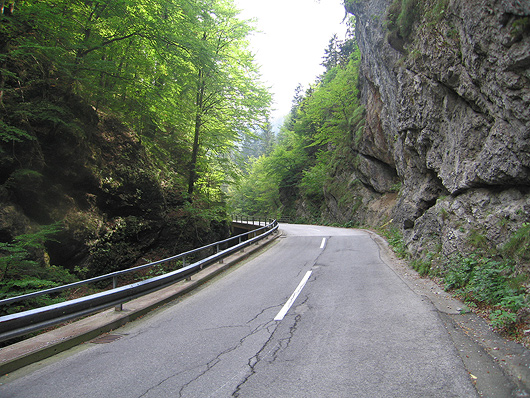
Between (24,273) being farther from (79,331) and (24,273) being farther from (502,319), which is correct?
(502,319)

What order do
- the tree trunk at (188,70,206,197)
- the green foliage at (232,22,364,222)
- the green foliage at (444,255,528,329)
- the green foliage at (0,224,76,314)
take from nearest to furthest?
the green foliage at (444,255,528,329)
the green foliage at (0,224,76,314)
the tree trunk at (188,70,206,197)
the green foliage at (232,22,364,222)

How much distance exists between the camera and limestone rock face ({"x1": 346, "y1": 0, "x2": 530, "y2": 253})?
6.12 metres

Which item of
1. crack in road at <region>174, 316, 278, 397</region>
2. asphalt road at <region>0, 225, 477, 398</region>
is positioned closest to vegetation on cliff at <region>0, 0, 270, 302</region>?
asphalt road at <region>0, 225, 477, 398</region>

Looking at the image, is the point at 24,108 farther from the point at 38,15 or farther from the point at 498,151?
→ the point at 498,151

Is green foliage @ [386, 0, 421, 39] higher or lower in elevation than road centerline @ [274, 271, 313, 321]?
higher

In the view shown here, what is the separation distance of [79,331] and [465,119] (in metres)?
10.6

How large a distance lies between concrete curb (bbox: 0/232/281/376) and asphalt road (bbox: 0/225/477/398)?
17cm

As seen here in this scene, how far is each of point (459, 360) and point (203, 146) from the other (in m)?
15.4

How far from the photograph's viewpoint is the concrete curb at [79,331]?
12.5ft

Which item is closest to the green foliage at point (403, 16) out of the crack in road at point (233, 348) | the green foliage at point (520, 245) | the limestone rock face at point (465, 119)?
the limestone rock face at point (465, 119)

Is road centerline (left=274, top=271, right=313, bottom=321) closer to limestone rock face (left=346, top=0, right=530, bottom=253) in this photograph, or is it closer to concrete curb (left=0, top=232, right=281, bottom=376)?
concrete curb (left=0, top=232, right=281, bottom=376)

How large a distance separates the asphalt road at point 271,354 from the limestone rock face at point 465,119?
3.20 m

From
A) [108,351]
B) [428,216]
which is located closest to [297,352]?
[108,351]

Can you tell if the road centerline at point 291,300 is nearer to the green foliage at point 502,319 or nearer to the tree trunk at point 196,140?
the green foliage at point 502,319
